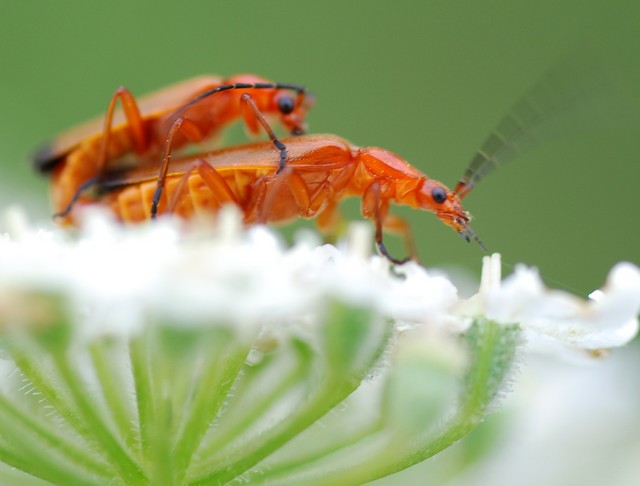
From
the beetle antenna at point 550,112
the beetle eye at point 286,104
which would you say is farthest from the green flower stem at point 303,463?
the beetle eye at point 286,104

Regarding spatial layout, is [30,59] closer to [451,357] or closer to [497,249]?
[497,249]

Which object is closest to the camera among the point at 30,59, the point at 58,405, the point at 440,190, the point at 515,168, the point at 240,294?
the point at 240,294

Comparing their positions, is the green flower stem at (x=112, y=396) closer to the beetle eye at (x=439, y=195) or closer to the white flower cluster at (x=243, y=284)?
the white flower cluster at (x=243, y=284)

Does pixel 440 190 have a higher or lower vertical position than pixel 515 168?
lower

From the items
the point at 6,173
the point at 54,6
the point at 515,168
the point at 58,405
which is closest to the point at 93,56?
the point at 54,6

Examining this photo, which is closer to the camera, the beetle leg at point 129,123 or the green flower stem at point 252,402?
the green flower stem at point 252,402

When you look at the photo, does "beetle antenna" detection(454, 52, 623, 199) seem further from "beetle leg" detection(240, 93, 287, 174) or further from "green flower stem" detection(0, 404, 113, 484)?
"green flower stem" detection(0, 404, 113, 484)

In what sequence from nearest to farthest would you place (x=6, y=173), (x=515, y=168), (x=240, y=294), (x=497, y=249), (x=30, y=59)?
(x=240, y=294)
(x=6, y=173)
(x=497, y=249)
(x=30, y=59)
(x=515, y=168)
